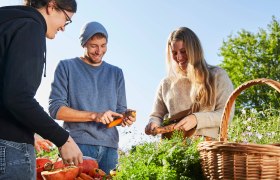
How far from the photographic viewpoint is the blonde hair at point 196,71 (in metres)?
3.81

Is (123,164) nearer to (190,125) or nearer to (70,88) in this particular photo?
(190,125)

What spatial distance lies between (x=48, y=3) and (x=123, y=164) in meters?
0.96

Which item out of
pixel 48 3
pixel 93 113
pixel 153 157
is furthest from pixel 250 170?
pixel 93 113

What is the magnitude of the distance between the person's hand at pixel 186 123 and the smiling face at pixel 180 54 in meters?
0.56

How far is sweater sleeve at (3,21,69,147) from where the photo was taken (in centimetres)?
217

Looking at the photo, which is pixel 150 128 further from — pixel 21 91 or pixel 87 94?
→ pixel 21 91

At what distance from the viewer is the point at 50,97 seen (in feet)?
13.1

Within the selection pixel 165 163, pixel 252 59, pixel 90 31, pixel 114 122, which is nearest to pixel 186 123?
pixel 114 122

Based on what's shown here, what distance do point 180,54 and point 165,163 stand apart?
60.5 inches

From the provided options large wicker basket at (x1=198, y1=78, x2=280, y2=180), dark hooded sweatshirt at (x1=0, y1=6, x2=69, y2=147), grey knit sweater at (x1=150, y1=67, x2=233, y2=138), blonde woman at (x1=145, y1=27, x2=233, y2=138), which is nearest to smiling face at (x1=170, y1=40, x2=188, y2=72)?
blonde woman at (x1=145, y1=27, x2=233, y2=138)

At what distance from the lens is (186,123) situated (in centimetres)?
354

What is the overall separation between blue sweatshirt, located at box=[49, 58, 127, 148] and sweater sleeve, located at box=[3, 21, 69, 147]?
5.22 ft

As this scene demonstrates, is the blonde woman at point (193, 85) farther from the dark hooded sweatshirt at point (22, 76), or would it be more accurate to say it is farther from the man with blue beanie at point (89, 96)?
the dark hooded sweatshirt at point (22, 76)

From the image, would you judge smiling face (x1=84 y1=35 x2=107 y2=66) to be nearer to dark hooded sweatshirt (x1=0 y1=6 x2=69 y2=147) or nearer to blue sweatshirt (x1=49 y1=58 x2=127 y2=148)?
blue sweatshirt (x1=49 y1=58 x2=127 y2=148)
